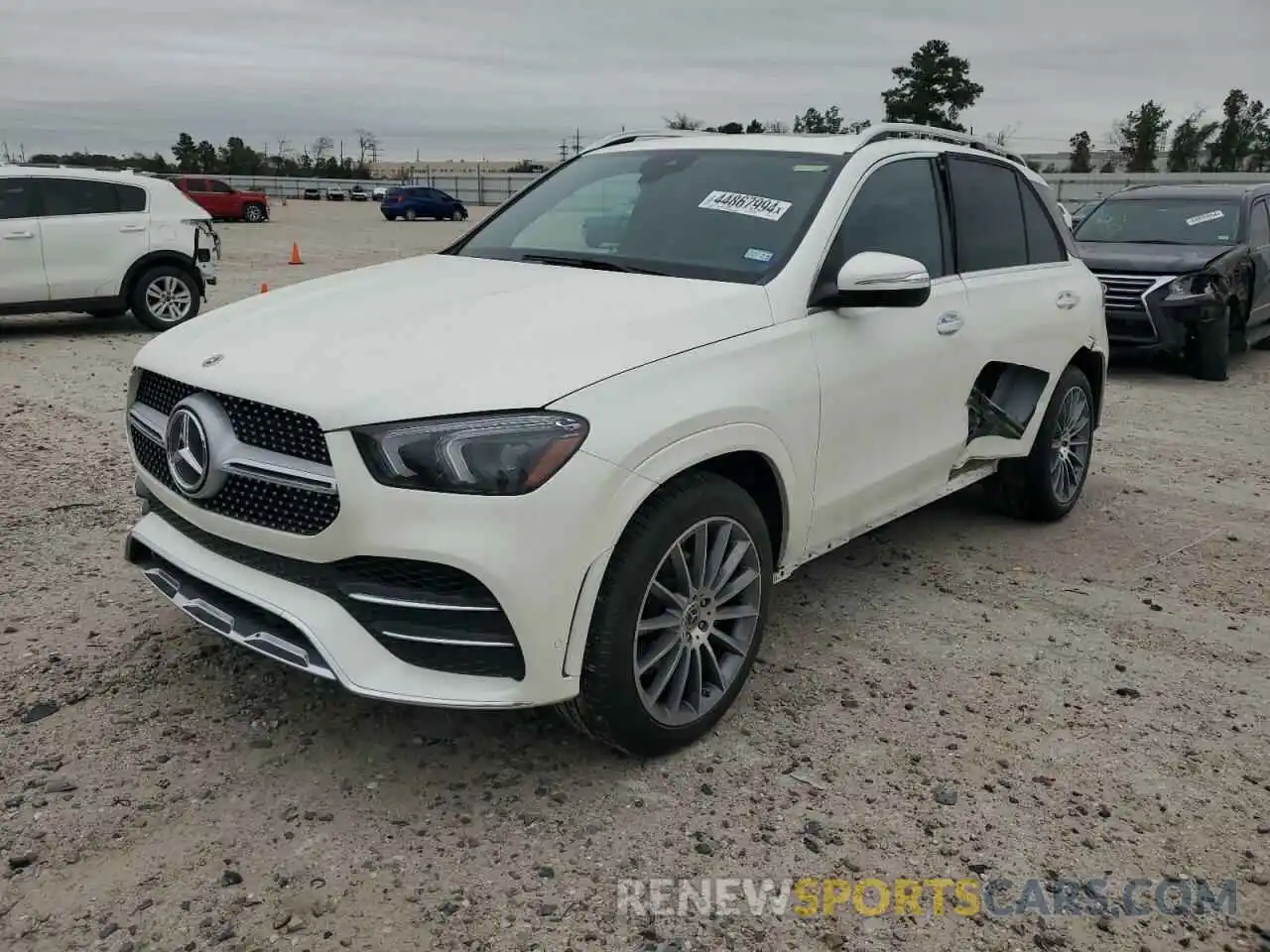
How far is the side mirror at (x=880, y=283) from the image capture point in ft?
11.3

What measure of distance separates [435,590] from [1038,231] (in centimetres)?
390

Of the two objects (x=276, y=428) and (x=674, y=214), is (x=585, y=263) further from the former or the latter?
(x=276, y=428)

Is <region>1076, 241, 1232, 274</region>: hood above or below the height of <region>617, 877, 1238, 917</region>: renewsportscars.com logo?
above

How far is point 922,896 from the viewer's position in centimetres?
266

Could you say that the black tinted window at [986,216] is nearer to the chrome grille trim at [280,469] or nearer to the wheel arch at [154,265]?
the chrome grille trim at [280,469]

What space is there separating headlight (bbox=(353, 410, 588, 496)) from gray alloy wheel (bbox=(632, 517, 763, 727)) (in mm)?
516

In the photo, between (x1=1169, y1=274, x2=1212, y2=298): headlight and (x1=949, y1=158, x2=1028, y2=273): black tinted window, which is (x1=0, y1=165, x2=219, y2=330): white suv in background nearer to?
(x1=949, y1=158, x2=1028, y2=273): black tinted window

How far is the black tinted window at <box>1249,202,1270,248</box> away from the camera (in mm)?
10633

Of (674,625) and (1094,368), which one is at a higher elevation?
(1094,368)

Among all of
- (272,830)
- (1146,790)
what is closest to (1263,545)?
(1146,790)

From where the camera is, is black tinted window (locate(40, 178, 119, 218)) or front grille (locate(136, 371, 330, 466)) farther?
black tinted window (locate(40, 178, 119, 218))

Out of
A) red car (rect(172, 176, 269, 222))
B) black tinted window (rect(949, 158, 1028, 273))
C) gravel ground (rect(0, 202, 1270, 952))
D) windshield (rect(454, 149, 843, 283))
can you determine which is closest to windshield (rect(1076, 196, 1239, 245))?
black tinted window (rect(949, 158, 1028, 273))

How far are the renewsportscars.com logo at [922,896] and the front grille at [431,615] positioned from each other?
26.2 inches

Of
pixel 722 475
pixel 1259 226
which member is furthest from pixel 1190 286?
pixel 722 475
